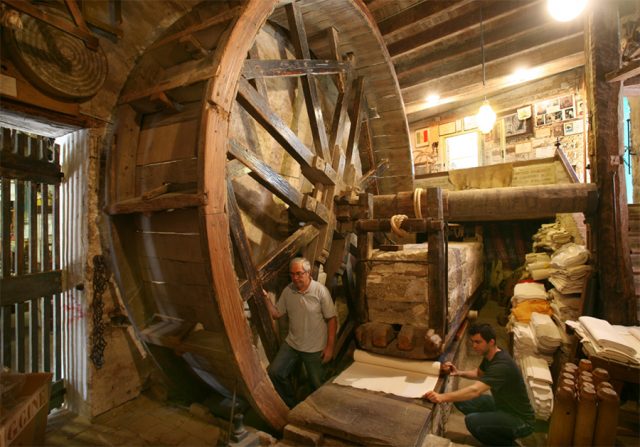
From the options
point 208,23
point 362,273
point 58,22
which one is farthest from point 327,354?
point 58,22

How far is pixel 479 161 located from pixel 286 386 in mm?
11575

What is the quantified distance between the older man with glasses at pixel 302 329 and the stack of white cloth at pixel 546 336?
10.5 ft

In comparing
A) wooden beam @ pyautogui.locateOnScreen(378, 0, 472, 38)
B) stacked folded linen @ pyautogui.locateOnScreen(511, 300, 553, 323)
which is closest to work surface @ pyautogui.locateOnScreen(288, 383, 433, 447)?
stacked folded linen @ pyautogui.locateOnScreen(511, 300, 553, 323)

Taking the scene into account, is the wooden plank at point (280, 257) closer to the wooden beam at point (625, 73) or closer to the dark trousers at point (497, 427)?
the dark trousers at point (497, 427)

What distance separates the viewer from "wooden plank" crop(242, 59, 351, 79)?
112 inches

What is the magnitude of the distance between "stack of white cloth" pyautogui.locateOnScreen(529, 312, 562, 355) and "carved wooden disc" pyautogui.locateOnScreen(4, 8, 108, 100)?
20.2 ft

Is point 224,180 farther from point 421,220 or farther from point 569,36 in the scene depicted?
point 569,36

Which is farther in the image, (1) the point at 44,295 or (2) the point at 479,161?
(2) the point at 479,161

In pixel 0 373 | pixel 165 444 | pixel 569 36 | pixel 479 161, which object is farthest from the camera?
pixel 479 161

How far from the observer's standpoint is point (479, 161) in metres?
12.0

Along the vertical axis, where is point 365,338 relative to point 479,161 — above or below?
below

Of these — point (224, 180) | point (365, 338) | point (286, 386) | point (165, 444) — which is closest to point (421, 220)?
point (365, 338)

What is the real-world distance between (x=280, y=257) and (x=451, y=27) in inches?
218

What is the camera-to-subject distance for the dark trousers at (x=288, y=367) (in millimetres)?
3330
